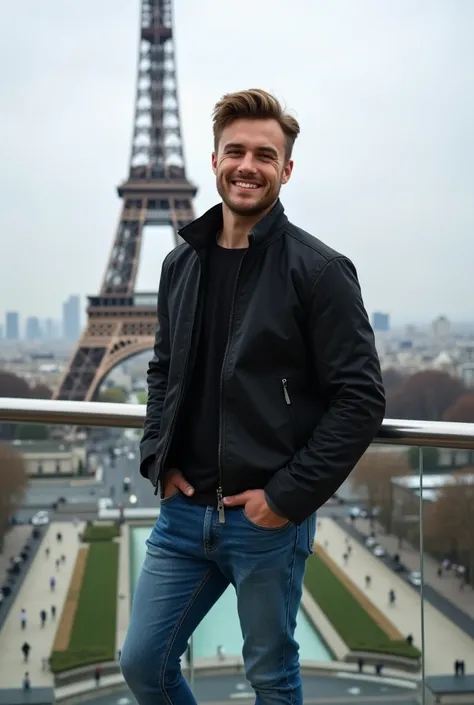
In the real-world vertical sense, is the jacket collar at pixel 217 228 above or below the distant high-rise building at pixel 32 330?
below

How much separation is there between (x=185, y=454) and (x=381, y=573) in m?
0.95

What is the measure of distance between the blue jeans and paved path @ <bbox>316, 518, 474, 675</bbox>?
611mm

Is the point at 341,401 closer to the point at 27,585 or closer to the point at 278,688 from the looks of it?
the point at 278,688

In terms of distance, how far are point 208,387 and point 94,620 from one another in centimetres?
111

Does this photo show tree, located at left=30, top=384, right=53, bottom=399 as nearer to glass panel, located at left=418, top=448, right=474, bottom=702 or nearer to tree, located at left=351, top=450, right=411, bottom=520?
tree, located at left=351, top=450, right=411, bottom=520

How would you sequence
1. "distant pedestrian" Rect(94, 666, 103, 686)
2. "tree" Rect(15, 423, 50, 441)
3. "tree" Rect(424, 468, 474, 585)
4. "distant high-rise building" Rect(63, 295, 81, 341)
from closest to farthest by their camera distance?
"tree" Rect(424, 468, 474, 585)
"distant pedestrian" Rect(94, 666, 103, 686)
"tree" Rect(15, 423, 50, 441)
"distant high-rise building" Rect(63, 295, 81, 341)

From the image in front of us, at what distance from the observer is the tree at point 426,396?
19.0 m

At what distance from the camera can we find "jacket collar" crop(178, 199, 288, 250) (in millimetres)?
1691

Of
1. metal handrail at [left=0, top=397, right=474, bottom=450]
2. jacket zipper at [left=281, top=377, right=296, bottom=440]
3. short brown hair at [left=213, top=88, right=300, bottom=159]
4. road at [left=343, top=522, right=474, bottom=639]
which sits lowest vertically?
road at [left=343, top=522, right=474, bottom=639]

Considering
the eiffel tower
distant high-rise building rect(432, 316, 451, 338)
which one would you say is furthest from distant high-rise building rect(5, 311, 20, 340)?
distant high-rise building rect(432, 316, 451, 338)

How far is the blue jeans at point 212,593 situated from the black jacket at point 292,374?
10 centimetres

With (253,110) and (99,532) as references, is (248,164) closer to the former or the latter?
(253,110)

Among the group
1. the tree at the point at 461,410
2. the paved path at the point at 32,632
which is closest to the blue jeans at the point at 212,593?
the paved path at the point at 32,632

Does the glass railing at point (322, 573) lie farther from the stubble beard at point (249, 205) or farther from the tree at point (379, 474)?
the stubble beard at point (249, 205)
